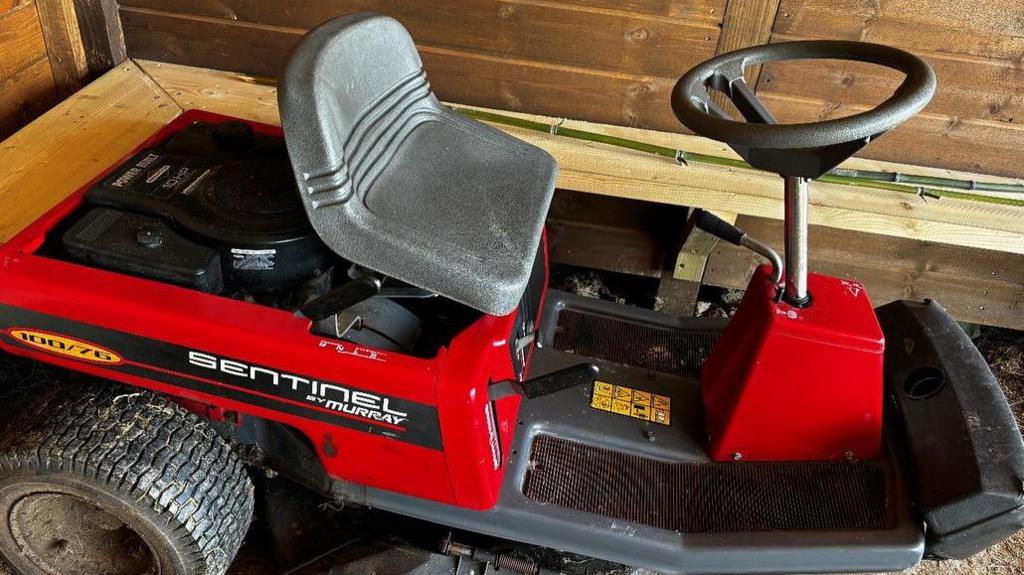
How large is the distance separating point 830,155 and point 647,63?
982mm

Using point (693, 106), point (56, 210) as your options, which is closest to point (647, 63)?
point (693, 106)

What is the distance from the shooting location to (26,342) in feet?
4.10

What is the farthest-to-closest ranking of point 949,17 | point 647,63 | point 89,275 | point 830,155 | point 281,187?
point 647,63 → point 949,17 → point 281,187 → point 89,275 → point 830,155

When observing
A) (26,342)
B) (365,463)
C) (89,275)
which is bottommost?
(365,463)

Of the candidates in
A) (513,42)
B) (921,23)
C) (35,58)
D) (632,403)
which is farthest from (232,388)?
(921,23)

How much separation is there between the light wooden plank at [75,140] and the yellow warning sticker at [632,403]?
109 cm

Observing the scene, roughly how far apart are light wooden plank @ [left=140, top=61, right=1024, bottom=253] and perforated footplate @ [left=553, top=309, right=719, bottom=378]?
31 centimetres

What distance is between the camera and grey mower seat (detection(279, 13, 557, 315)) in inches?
42.4

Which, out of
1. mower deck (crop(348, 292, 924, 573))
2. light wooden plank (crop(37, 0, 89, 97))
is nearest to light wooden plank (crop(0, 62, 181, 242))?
light wooden plank (crop(37, 0, 89, 97))

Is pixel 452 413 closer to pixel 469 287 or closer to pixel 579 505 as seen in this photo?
pixel 469 287

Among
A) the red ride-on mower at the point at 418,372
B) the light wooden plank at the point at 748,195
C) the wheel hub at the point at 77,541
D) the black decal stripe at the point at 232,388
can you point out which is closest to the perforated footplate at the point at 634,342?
the red ride-on mower at the point at 418,372

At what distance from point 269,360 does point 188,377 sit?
0.15 m

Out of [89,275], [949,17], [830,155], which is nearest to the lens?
[830,155]

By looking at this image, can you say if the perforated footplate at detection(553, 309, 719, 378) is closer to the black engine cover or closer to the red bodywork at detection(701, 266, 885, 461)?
the red bodywork at detection(701, 266, 885, 461)
